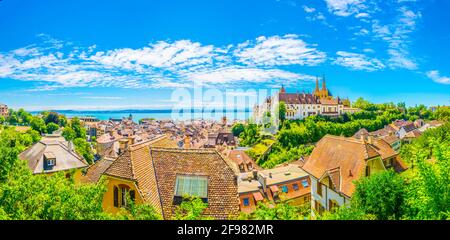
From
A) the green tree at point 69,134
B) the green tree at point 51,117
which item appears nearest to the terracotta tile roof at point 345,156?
the green tree at point 69,134

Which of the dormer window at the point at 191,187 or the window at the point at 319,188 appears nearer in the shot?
the dormer window at the point at 191,187

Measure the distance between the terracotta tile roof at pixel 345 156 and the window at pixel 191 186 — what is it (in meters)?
1.79

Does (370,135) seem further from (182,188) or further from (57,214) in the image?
(57,214)

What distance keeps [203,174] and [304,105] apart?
1.74 m

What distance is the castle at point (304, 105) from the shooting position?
383cm

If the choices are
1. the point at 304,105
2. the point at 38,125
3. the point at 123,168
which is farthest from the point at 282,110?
the point at 38,125

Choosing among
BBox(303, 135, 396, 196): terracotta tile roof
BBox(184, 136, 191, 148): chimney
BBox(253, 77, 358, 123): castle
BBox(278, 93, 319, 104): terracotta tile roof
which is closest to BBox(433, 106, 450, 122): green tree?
BBox(303, 135, 396, 196): terracotta tile roof

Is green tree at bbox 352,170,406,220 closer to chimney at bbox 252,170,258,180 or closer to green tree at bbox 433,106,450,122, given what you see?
green tree at bbox 433,106,450,122

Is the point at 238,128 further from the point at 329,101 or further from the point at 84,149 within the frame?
the point at 84,149

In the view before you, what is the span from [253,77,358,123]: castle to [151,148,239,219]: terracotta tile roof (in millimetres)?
930

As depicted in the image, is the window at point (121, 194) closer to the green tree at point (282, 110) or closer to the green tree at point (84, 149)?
the green tree at point (84, 149)

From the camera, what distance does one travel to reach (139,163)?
3.71 metres
